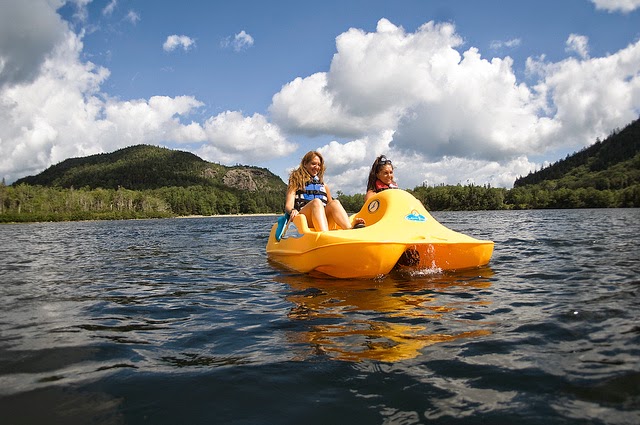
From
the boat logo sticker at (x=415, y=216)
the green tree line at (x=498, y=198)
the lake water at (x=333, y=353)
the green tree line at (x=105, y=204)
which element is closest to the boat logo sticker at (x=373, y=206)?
the boat logo sticker at (x=415, y=216)

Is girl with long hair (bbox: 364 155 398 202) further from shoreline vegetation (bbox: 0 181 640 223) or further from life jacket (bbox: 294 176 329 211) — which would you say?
shoreline vegetation (bbox: 0 181 640 223)

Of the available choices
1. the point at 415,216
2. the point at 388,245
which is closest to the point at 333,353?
the point at 388,245

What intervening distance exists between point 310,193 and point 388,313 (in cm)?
471

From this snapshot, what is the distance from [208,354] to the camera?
3.45m

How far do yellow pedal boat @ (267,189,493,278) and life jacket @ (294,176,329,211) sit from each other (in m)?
1.04

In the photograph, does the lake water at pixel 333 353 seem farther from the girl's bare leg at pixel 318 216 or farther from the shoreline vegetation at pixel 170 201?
the shoreline vegetation at pixel 170 201

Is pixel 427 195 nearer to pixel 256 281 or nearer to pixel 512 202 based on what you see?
pixel 512 202

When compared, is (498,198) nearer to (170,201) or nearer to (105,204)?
(170,201)

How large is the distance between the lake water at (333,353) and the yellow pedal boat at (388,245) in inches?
15.5

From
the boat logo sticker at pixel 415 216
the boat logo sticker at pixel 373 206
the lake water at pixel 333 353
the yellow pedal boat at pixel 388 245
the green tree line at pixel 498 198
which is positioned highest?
the green tree line at pixel 498 198

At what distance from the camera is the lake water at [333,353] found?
2396 millimetres

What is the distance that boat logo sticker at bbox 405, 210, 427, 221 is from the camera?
23.0 feet

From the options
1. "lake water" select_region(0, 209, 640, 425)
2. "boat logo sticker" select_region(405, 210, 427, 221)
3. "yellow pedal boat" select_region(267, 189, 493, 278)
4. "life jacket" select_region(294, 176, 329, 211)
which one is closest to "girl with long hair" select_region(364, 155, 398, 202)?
"life jacket" select_region(294, 176, 329, 211)

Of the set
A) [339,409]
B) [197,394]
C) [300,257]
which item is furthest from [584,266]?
[197,394]
